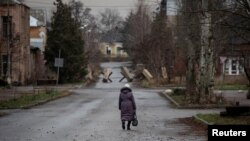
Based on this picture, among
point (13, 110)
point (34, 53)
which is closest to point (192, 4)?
point (13, 110)

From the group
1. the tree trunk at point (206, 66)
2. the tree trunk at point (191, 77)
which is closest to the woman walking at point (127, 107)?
the tree trunk at point (206, 66)

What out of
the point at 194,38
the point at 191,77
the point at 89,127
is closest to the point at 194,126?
the point at 89,127

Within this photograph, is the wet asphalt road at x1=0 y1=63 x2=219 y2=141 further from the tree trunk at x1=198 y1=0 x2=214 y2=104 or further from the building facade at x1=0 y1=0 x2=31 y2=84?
the building facade at x1=0 y1=0 x2=31 y2=84

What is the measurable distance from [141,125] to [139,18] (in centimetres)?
9332

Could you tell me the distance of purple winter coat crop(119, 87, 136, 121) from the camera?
21.7 meters

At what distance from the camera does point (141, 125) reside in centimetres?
2342

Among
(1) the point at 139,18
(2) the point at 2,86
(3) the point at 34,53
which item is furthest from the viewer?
(1) the point at 139,18

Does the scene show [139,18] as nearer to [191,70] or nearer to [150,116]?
[191,70]

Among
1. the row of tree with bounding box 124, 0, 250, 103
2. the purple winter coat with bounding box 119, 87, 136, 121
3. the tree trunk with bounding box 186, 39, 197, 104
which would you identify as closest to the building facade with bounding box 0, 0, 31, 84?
the row of tree with bounding box 124, 0, 250, 103

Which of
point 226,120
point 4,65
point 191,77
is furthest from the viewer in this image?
point 4,65

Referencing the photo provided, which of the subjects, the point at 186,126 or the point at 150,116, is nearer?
the point at 186,126

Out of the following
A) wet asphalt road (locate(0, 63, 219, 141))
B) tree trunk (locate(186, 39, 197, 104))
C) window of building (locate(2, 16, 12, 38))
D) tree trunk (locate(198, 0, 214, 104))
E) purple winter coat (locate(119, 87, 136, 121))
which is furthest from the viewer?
window of building (locate(2, 16, 12, 38))

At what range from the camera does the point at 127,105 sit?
2192 cm

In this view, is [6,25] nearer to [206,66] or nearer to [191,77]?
[191,77]
